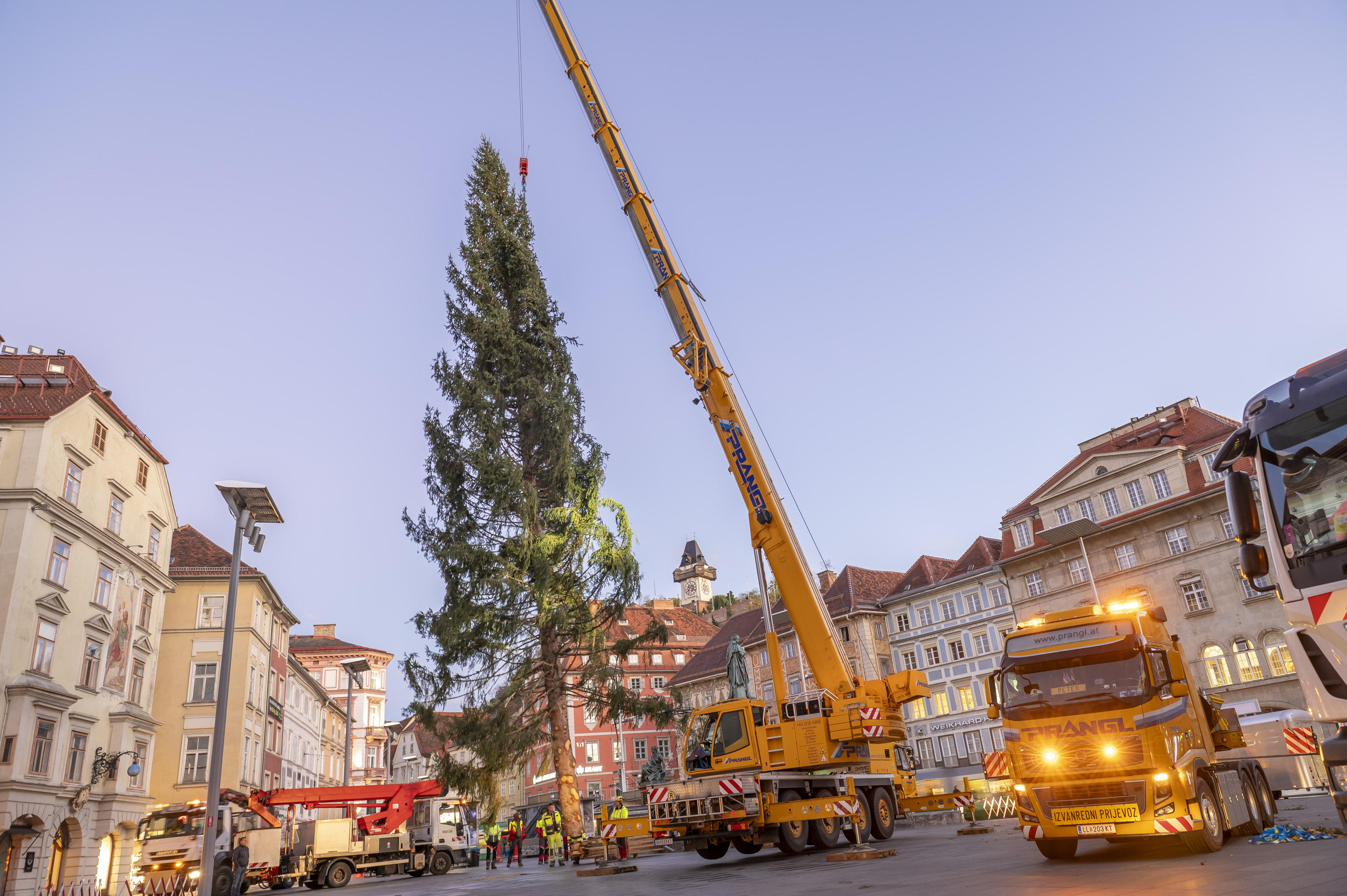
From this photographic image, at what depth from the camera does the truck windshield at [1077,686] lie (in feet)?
35.7

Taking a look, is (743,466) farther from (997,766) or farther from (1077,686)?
(1077,686)

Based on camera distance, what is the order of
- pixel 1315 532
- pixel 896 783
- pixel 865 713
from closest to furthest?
pixel 1315 532 → pixel 865 713 → pixel 896 783

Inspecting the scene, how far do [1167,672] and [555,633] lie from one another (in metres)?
16.2

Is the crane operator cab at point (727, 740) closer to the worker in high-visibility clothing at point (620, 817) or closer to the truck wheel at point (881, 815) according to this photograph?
the worker in high-visibility clothing at point (620, 817)

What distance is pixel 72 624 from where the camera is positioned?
93.9ft

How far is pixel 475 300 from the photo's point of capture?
2755 centimetres

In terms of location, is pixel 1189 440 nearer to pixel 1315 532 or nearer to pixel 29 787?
pixel 1315 532

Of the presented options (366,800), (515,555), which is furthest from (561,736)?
(366,800)

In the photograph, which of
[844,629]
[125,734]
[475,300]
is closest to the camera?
[475,300]

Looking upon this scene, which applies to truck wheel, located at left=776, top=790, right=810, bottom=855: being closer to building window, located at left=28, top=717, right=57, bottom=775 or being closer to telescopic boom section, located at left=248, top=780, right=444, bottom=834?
telescopic boom section, located at left=248, top=780, right=444, bottom=834

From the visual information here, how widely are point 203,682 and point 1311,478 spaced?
4262 centimetres

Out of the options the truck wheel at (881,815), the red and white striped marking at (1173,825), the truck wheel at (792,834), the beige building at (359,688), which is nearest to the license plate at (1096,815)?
the red and white striped marking at (1173,825)

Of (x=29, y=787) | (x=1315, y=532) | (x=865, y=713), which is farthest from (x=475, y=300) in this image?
(x=1315, y=532)

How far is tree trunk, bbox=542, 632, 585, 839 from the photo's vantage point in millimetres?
23141
